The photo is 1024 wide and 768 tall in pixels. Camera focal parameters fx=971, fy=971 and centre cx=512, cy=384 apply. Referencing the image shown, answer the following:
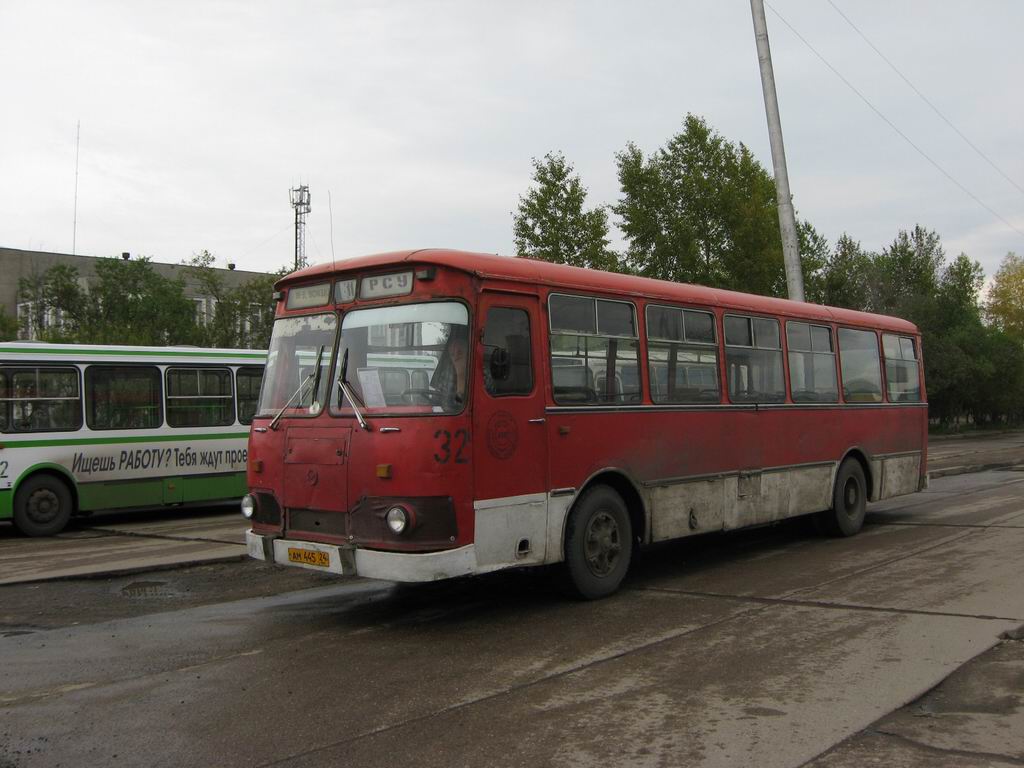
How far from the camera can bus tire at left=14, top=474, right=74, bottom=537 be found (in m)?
14.1

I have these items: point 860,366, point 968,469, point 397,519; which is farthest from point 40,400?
point 968,469

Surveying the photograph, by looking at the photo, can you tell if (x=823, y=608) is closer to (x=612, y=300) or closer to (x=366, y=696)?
(x=612, y=300)

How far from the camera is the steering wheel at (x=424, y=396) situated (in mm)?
7168

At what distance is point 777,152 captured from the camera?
18531 mm

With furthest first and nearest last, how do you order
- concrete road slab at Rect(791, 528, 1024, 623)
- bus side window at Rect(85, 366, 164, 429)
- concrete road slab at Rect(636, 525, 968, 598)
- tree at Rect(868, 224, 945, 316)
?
tree at Rect(868, 224, 945, 316)
bus side window at Rect(85, 366, 164, 429)
concrete road slab at Rect(636, 525, 968, 598)
concrete road slab at Rect(791, 528, 1024, 623)

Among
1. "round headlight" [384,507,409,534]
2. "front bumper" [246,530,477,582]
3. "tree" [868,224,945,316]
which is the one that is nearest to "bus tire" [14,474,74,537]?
"front bumper" [246,530,477,582]

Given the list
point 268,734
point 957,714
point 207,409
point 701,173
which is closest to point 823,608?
point 957,714

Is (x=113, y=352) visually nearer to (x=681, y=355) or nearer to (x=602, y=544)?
(x=681, y=355)

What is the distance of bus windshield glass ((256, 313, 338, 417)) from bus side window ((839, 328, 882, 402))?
728 centimetres

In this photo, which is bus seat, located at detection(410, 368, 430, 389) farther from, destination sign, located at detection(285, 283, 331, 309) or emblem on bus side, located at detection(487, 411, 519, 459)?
destination sign, located at detection(285, 283, 331, 309)

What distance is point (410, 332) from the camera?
743cm

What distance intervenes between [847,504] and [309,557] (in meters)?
7.57

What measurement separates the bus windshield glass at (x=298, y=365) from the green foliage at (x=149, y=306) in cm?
2935

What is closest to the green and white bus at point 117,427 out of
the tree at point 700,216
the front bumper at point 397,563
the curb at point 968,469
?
the front bumper at point 397,563
